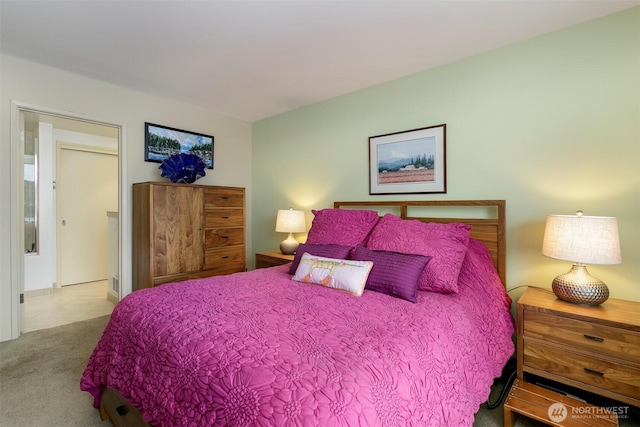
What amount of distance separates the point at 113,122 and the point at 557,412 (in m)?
4.08

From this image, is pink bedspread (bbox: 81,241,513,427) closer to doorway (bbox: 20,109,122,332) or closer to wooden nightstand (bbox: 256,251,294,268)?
wooden nightstand (bbox: 256,251,294,268)

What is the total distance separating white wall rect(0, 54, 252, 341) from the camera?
2514 mm

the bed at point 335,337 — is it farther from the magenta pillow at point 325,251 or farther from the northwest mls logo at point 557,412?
the northwest mls logo at point 557,412

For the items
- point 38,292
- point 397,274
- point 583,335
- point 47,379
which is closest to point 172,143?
point 47,379

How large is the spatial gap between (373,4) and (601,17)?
146 cm

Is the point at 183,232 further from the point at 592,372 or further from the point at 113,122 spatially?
the point at 592,372

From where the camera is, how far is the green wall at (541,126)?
1832mm

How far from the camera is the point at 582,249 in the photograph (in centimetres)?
163

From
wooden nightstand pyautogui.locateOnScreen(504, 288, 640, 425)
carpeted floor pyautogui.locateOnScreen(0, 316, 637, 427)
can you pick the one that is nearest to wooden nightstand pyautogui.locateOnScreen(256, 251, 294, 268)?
carpeted floor pyautogui.locateOnScreen(0, 316, 637, 427)

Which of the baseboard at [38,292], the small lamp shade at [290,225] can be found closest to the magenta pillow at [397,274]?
the small lamp shade at [290,225]

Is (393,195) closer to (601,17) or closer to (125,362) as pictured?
(601,17)

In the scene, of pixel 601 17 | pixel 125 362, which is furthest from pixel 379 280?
pixel 601 17

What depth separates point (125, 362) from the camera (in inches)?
54.8

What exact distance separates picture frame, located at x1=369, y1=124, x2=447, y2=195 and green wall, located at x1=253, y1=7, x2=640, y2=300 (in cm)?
7
